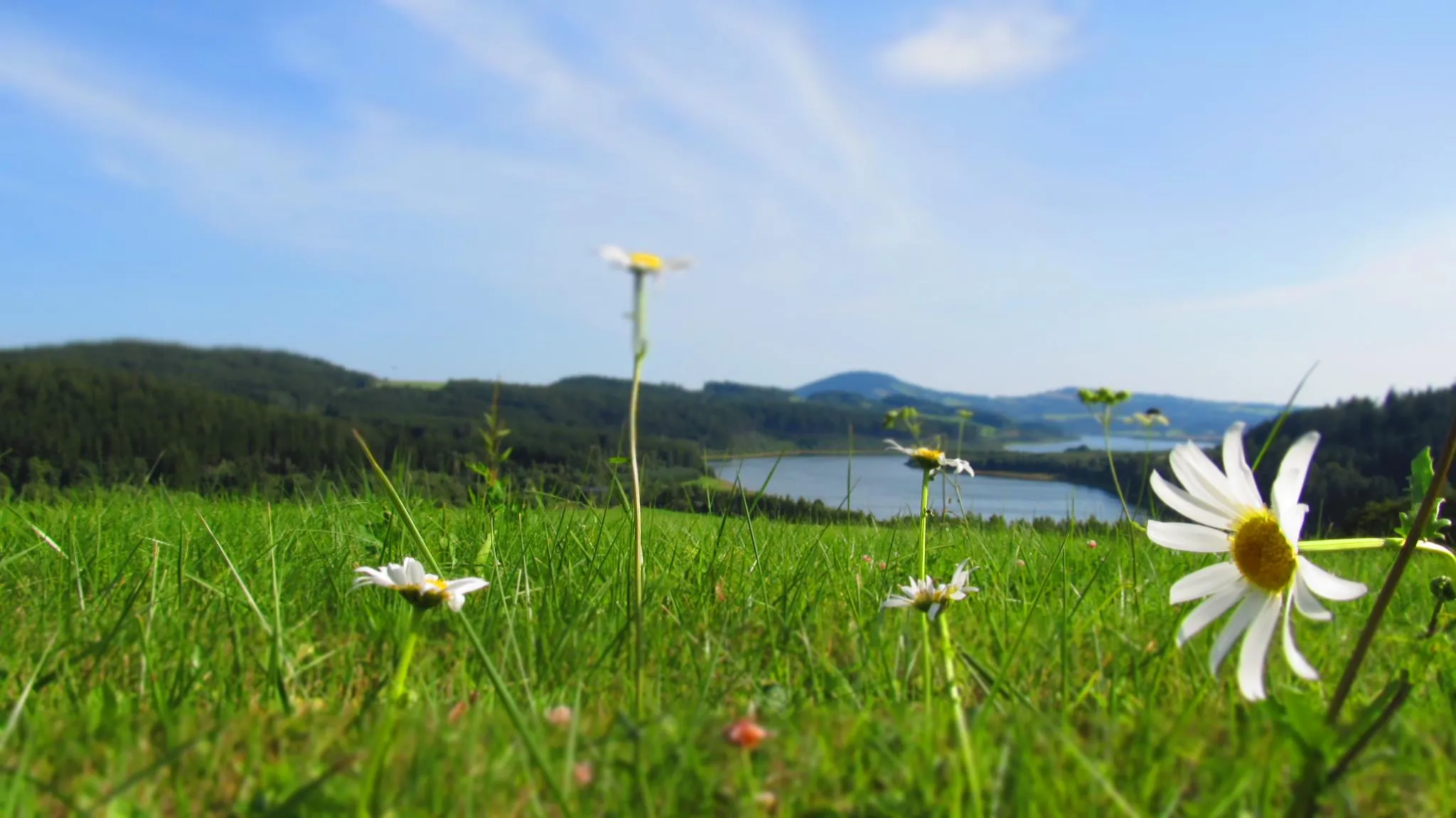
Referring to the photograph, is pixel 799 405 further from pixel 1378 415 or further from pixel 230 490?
pixel 230 490

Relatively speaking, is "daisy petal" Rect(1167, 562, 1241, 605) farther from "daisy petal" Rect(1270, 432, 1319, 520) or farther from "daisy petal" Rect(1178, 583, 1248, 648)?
"daisy petal" Rect(1270, 432, 1319, 520)

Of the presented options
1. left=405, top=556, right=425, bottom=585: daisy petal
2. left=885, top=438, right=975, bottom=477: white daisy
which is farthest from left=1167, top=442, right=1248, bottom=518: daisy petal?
left=405, top=556, right=425, bottom=585: daisy petal

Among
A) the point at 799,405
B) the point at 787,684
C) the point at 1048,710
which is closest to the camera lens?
the point at 1048,710

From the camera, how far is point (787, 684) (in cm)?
199

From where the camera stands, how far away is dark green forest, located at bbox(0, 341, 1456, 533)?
238 inches

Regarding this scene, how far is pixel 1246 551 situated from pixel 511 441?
265 feet

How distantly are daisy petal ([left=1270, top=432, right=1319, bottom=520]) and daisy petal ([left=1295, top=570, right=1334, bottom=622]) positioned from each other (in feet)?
0.46

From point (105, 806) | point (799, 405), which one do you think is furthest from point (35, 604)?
point (799, 405)

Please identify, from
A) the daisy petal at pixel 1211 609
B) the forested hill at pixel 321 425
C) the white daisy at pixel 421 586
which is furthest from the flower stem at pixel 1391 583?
the white daisy at pixel 421 586

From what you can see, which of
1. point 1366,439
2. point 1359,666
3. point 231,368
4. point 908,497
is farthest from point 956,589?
point 231,368

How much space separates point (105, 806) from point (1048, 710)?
1626 mm

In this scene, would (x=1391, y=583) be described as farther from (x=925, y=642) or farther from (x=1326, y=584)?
(x=925, y=642)

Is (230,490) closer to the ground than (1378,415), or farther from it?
closer to the ground

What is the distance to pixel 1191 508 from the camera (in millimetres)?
1875
